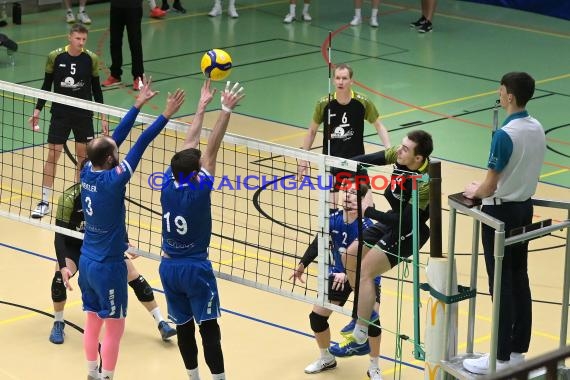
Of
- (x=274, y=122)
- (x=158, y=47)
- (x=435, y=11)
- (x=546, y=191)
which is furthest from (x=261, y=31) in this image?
(x=546, y=191)

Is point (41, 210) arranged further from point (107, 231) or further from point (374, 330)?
point (374, 330)

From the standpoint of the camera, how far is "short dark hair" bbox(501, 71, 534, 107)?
22.5 feet

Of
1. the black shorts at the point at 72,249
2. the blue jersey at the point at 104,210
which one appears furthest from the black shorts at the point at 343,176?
the black shorts at the point at 72,249

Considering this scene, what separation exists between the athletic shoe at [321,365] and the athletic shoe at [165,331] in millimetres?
1247

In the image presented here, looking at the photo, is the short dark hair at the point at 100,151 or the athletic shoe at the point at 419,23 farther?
the athletic shoe at the point at 419,23

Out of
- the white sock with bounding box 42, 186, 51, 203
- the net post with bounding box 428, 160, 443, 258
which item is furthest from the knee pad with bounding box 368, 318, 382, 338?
the white sock with bounding box 42, 186, 51, 203

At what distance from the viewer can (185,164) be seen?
7.29 m

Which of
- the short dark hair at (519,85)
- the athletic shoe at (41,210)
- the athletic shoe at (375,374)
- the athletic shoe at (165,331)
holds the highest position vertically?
the short dark hair at (519,85)

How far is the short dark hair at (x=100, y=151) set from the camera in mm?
7555

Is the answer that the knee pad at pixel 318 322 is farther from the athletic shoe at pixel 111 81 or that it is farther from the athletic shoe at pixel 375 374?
the athletic shoe at pixel 111 81

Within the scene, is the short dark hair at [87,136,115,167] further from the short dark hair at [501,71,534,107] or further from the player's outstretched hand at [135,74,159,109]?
the short dark hair at [501,71,534,107]

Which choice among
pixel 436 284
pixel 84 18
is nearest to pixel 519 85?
pixel 436 284

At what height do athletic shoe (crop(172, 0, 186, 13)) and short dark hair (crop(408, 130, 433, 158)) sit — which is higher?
short dark hair (crop(408, 130, 433, 158))

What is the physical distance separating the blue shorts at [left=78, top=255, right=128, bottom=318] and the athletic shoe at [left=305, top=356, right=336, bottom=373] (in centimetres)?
166
